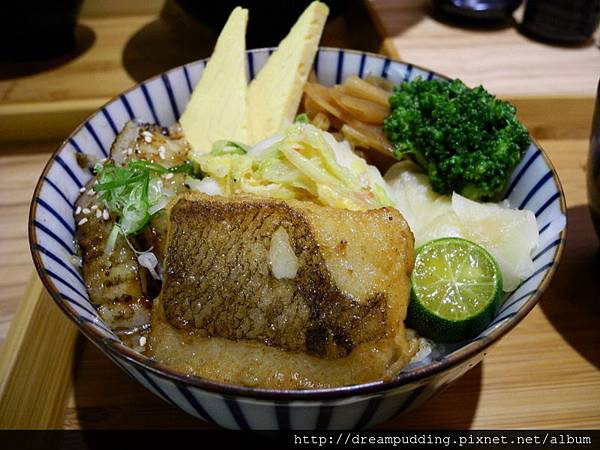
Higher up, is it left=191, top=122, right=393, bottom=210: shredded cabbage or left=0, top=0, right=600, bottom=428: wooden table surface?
left=191, top=122, right=393, bottom=210: shredded cabbage

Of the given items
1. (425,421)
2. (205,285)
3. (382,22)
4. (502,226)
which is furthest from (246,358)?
(382,22)

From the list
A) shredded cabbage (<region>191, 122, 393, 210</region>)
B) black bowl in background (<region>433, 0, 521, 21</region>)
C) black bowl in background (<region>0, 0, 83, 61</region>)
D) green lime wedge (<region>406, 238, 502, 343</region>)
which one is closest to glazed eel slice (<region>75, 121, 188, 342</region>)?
shredded cabbage (<region>191, 122, 393, 210</region>)

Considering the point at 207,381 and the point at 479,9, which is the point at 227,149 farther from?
the point at 479,9

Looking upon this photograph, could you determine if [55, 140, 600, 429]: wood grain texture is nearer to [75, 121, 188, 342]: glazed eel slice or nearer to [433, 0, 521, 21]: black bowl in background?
[75, 121, 188, 342]: glazed eel slice

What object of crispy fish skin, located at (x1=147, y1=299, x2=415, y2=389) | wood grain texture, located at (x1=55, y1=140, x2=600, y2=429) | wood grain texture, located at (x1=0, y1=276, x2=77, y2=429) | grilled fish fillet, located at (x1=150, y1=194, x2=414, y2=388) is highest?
grilled fish fillet, located at (x1=150, y1=194, x2=414, y2=388)

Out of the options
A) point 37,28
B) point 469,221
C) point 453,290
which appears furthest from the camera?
point 37,28

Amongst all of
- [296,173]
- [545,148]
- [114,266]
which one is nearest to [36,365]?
[114,266]

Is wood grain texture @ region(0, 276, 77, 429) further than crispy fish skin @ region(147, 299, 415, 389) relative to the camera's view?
Yes
